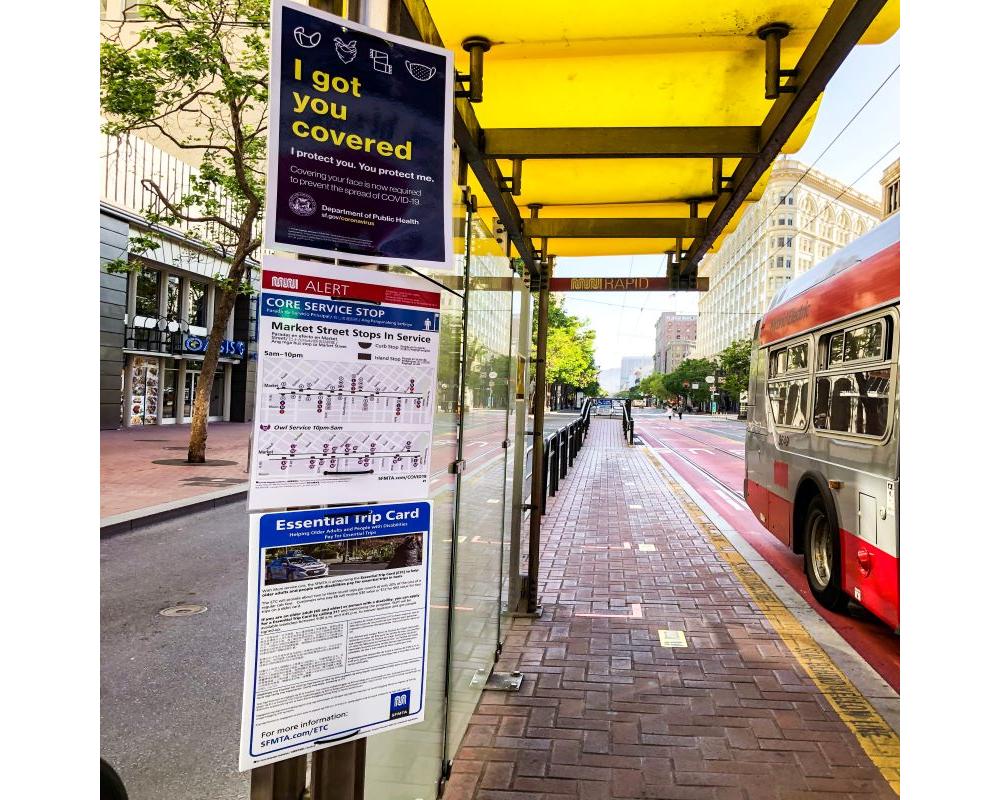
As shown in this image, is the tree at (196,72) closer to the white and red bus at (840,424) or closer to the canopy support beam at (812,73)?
the white and red bus at (840,424)

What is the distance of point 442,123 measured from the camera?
214 centimetres

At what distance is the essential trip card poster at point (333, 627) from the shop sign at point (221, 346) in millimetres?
26174

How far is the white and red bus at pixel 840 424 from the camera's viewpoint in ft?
15.4

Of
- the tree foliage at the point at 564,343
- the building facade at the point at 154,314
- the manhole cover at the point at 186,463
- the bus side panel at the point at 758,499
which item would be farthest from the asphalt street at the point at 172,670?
the tree foliage at the point at 564,343

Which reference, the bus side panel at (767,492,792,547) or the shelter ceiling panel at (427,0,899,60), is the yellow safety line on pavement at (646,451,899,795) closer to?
the bus side panel at (767,492,792,547)

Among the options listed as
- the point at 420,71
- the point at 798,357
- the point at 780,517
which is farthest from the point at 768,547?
the point at 420,71

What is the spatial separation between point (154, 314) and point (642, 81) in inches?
1073

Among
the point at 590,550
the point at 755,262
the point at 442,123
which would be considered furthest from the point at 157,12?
the point at 755,262

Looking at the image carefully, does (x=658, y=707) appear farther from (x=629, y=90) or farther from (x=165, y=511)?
(x=165, y=511)

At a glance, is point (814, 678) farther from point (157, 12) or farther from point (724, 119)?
point (157, 12)

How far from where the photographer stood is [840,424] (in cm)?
555

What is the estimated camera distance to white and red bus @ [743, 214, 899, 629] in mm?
4688

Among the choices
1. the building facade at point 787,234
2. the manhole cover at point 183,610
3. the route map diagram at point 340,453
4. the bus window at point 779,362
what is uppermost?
the building facade at point 787,234

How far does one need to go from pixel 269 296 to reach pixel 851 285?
16.4 ft
